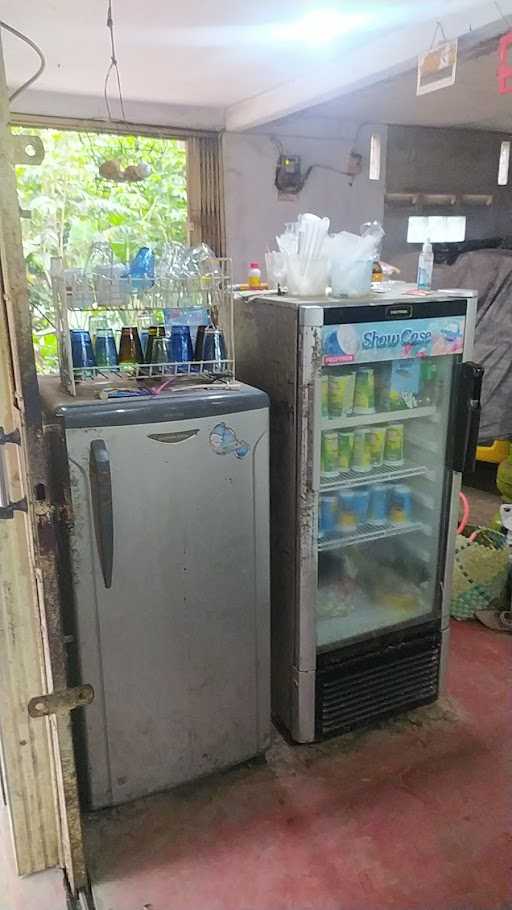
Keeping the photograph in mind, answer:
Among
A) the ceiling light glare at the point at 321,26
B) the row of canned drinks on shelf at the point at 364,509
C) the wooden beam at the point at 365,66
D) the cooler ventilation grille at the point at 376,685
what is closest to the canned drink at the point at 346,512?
the row of canned drinks on shelf at the point at 364,509

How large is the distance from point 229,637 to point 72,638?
46cm

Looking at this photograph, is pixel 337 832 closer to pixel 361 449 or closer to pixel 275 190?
pixel 361 449

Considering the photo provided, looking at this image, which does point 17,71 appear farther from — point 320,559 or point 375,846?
point 375,846

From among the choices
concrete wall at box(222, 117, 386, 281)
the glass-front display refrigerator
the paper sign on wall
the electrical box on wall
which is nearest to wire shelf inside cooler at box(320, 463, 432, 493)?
the glass-front display refrigerator

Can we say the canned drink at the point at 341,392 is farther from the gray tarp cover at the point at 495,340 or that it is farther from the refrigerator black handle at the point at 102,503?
the gray tarp cover at the point at 495,340

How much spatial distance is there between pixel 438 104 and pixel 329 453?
3179 millimetres

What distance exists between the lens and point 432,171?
16.8 feet

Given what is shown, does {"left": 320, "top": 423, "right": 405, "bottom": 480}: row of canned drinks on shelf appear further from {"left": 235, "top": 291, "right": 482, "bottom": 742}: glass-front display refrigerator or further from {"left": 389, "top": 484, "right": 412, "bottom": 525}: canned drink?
{"left": 389, "top": 484, "right": 412, "bottom": 525}: canned drink

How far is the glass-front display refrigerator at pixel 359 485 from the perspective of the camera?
1933mm

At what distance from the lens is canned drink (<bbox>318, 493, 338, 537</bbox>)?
7.16ft

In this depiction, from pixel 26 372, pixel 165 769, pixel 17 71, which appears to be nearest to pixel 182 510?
pixel 26 372

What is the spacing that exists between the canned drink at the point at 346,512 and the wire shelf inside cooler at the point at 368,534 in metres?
0.03

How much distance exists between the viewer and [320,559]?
2336 mm

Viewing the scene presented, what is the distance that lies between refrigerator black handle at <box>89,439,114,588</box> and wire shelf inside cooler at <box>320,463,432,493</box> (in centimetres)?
69
